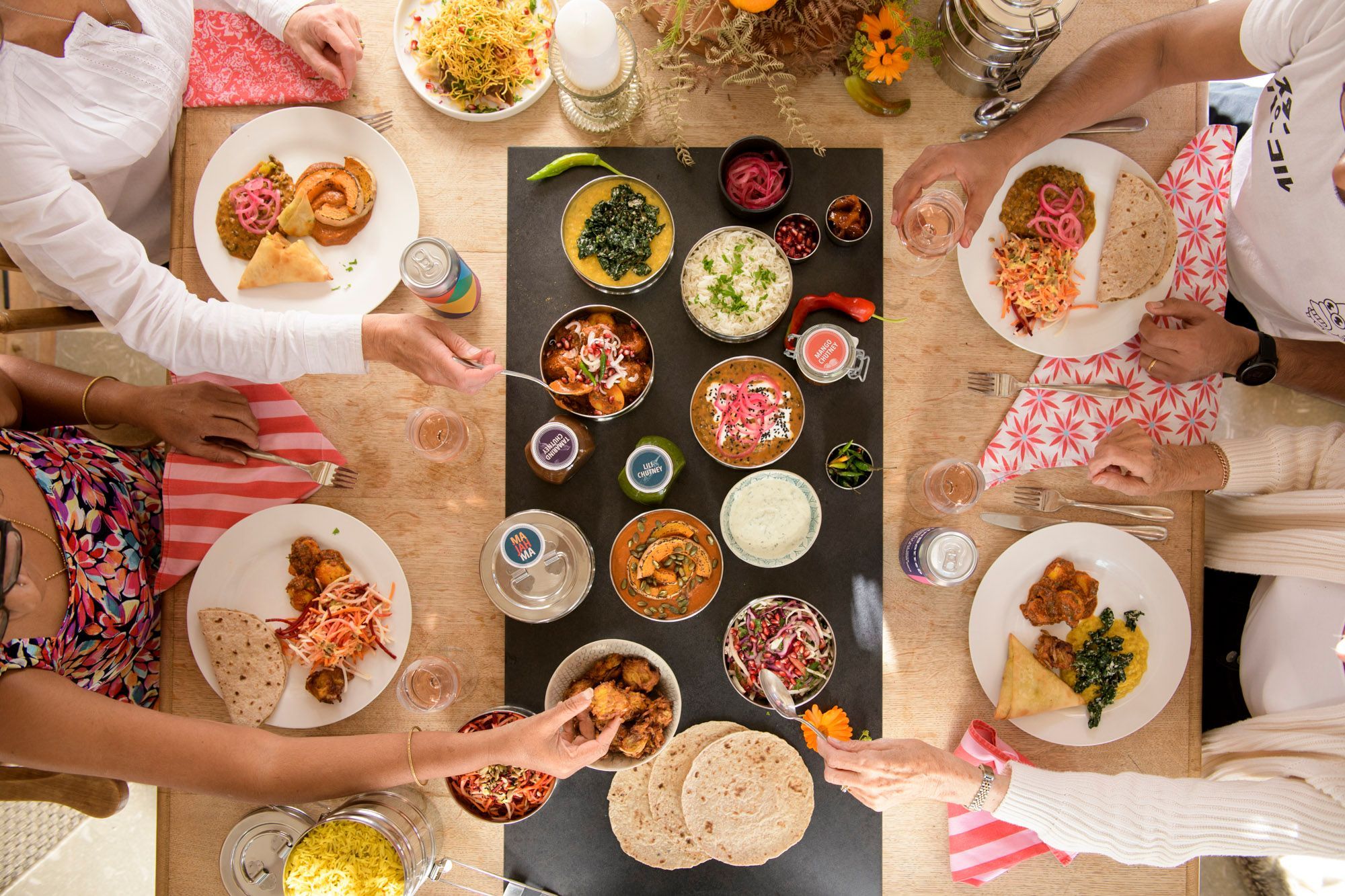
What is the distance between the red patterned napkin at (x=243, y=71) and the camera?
212 cm

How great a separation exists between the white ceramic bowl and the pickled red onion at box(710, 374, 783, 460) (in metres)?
0.61

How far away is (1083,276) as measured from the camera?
6.65ft

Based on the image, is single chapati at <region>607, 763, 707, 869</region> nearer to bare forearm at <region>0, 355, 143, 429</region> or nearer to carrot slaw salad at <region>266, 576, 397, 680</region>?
carrot slaw salad at <region>266, 576, 397, 680</region>

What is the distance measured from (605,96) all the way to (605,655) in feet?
5.04

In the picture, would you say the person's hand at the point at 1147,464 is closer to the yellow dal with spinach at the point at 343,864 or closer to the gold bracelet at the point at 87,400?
the yellow dal with spinach at the point at 343,864

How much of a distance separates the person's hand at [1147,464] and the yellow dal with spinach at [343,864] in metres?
2.20

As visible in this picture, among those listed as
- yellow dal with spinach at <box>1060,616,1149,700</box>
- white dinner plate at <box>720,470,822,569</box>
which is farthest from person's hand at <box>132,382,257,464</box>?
yellow dal with spinach at <box>1060,616,1149,700</box>

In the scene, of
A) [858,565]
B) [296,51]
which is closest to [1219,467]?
[858,565]

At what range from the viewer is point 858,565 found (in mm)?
2090

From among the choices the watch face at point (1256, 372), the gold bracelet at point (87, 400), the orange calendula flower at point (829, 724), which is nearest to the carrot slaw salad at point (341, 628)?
the gold bracelet at point (87, 400)

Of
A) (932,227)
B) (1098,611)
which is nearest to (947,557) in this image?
(1098,611)

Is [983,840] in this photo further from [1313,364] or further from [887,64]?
[887,64]

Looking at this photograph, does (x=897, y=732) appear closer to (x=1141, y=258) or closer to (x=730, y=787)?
(x=730, y=787)

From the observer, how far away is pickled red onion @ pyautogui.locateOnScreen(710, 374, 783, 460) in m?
2.05
